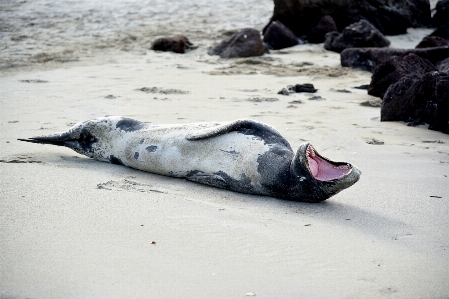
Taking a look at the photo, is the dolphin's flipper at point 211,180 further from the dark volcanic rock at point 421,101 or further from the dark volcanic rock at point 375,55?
the dark volcanic rock at point 375,55

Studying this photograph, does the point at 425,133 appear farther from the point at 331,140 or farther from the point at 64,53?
the point at 64,53

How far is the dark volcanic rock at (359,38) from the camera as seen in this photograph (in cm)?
1060

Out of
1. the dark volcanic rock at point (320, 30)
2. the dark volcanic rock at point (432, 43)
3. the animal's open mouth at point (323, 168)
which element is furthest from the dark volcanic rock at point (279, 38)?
the animal's open mouth at point (323, 168)

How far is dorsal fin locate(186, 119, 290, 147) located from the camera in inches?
164

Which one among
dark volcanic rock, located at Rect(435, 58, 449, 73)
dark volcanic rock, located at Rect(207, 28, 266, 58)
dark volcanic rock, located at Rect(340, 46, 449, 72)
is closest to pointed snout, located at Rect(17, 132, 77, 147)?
dark volcanic rock, located at Rect(435, 58, 449, 73)

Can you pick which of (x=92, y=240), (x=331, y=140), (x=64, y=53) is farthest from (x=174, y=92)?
(x=92, y=240)

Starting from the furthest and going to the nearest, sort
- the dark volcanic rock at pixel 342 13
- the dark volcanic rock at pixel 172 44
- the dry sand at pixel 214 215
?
the dark volcanic rock at pixel 342 13
the dark volcanic rock at pixel 172 44
the dry sand at pixel 214 215

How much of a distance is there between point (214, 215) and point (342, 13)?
9.76m

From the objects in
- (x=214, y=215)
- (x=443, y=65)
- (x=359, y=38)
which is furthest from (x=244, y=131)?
(x=359, y=38)

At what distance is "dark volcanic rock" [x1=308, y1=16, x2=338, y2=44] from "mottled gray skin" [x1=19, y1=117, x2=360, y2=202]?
7617 millimetres

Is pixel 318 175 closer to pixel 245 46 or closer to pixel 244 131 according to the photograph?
pixel 244 131

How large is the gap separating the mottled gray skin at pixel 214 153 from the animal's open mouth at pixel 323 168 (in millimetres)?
25

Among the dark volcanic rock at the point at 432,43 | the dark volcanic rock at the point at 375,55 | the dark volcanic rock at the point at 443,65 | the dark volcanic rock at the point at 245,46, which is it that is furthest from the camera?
the dark volcanic rock at the point at 245,46

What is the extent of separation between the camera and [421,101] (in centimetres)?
621
